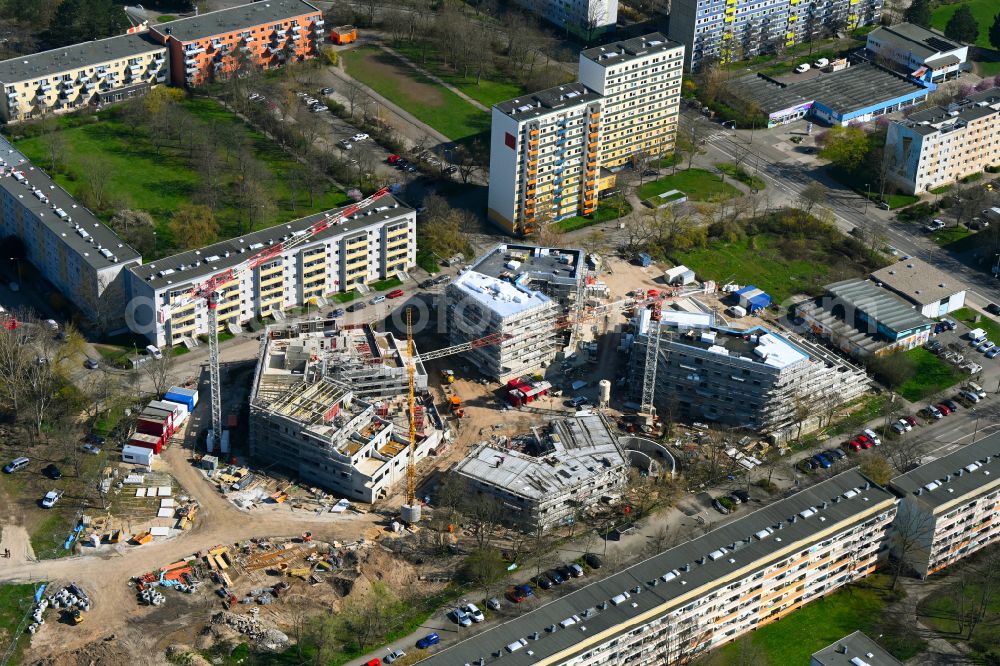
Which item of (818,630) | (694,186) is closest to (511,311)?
Result: (818,630)

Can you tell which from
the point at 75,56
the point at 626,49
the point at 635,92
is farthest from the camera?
the point at 75,56

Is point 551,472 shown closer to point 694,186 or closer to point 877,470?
point 877,470

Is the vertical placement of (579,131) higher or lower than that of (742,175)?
higher

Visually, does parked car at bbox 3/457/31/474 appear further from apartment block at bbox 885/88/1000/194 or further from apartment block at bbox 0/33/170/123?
apartment block at bbox 885/88/1000/194

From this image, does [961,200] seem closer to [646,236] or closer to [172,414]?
[646,236]

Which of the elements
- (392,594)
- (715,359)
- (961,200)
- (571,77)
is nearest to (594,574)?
(392,594)

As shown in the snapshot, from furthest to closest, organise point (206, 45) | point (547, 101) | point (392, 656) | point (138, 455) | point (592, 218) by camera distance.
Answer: point (206, 45)
point (592, 218)
point (547, 101)
point (138, 455)
point (392, 656)
